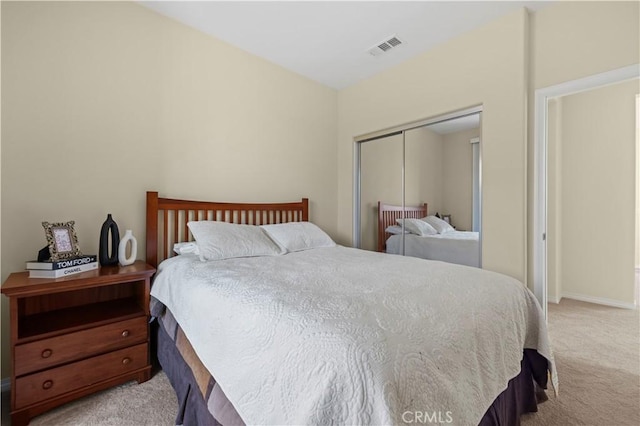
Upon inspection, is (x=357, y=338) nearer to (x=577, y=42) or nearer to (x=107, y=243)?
(x=107, y=243)

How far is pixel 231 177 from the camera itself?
2.69 metres

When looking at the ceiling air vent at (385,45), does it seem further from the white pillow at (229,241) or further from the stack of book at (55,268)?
the stack of book at (55,268)

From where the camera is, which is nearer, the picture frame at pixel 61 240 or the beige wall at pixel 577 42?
the picture frame at pixel 61 240

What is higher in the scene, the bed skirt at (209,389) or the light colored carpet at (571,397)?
the bed skirt at (209,389)

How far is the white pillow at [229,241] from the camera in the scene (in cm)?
197

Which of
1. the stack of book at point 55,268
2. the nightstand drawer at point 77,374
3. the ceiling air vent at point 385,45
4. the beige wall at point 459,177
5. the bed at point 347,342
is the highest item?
the ceiling air vent at point 385,45

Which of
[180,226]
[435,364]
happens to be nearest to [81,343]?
[180,226]

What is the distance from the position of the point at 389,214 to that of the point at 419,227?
0.38 metres

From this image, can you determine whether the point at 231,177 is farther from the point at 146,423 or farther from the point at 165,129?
the point at 146,423

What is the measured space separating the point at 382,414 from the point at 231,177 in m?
2.42

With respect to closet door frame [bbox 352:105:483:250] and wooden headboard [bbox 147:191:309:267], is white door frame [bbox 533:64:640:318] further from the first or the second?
wooden headboard [bbox 147:191:309:267]

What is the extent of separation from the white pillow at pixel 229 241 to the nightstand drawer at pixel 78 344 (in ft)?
1.92

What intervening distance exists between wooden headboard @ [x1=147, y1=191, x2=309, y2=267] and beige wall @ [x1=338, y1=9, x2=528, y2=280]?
6.16 ft

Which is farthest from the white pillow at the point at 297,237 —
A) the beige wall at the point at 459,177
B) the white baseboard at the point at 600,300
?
the white baseboard at the point at 600,300
